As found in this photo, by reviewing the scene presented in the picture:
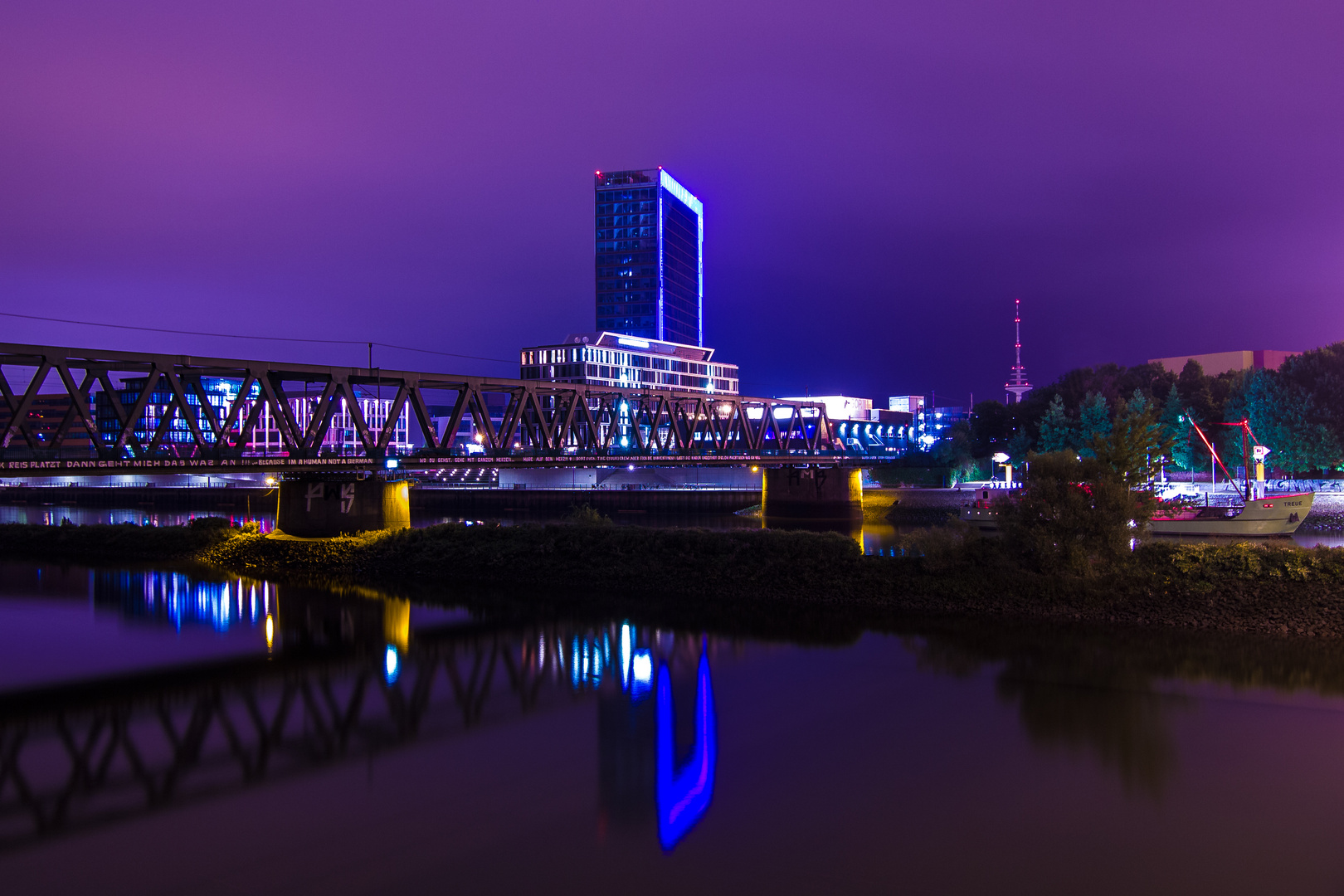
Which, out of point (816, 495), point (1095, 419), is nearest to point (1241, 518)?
point (816, 495)

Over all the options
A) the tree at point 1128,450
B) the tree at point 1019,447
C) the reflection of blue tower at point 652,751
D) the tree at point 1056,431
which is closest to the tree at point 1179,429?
the tree at point 1056,431

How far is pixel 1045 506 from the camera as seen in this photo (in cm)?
3150

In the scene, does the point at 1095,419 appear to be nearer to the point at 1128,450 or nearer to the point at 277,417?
the point at 1128,450

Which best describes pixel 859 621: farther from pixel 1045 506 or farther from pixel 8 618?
pixel 8 618

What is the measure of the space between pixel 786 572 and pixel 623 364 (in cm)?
12281

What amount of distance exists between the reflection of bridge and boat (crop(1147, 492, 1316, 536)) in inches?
1550

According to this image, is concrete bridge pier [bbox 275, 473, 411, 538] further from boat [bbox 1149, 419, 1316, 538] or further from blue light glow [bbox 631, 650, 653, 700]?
boat [bbox 1149, 419, 1316, 538]

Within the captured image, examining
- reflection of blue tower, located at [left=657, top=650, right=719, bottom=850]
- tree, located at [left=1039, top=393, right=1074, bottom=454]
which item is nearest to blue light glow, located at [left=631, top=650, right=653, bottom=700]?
reflection of blue tower, located at [left=657, top=650, right=719, bottom=850]

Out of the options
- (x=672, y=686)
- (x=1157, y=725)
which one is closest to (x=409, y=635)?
(x=672, y=686)

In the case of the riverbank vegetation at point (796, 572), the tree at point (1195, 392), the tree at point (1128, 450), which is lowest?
the riverbank vegetation at point (796, 572)

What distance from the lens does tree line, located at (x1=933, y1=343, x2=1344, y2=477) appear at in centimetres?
7694

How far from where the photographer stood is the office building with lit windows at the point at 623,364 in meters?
148

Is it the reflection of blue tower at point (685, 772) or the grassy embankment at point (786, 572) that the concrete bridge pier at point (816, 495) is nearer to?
the grassy embankment at point (786, 572)

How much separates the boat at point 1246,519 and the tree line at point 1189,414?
15.2 ft
